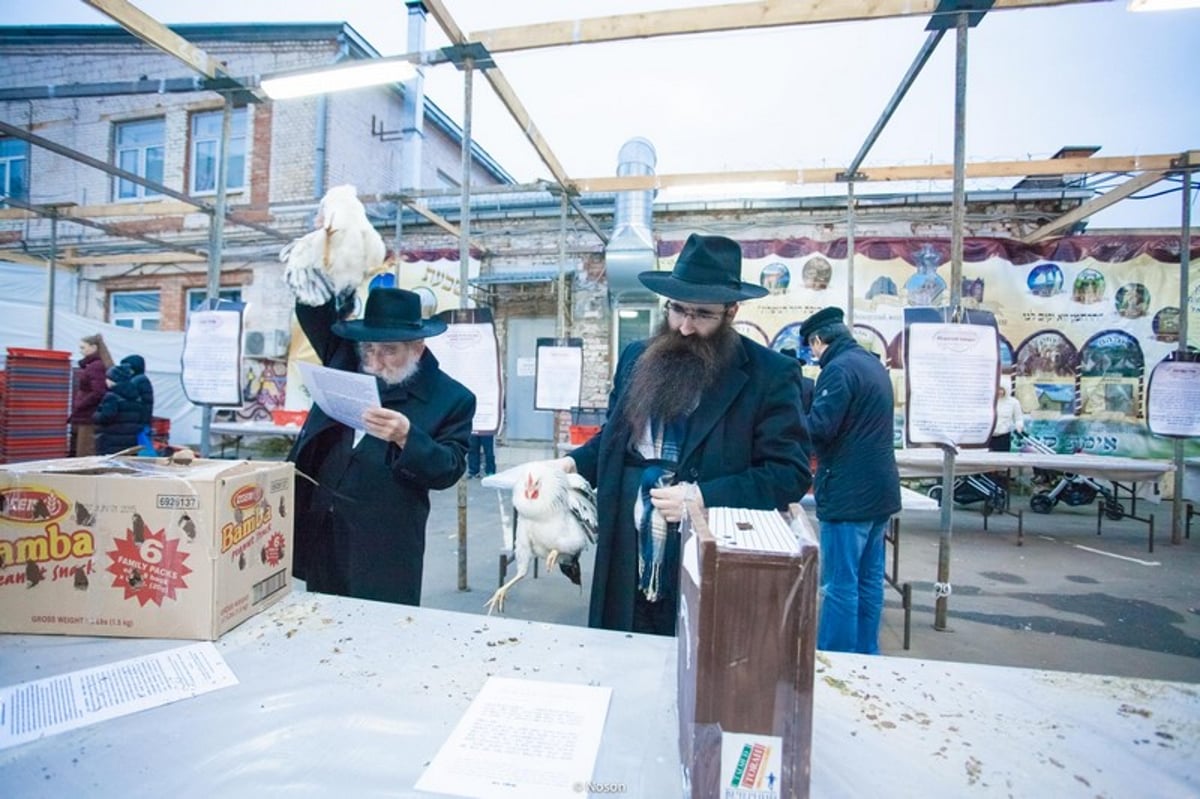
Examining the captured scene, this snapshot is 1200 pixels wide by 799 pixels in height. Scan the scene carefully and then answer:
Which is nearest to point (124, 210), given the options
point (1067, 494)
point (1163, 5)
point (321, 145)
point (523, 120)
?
point (321, 145)

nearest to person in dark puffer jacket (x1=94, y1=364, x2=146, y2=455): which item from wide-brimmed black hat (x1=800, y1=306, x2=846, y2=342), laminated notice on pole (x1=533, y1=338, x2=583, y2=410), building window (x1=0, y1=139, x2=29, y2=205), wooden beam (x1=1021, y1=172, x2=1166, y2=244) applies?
laminated notice on pole (x1=533, y1=338, x2=583, y2=410)

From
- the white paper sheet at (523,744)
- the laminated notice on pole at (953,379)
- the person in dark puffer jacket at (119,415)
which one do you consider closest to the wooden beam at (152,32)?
the white paper sheet at (523,744)

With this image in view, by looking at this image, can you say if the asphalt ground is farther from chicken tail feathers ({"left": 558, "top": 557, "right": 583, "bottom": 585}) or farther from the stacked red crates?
the stacked red crates

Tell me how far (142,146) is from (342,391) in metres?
13.6

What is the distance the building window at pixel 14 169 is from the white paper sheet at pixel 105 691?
616 inches

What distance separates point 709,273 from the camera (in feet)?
5.74

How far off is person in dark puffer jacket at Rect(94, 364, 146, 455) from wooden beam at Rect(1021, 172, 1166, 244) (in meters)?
10.5

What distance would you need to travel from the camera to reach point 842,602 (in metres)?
2.99

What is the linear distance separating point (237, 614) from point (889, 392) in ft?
10.2

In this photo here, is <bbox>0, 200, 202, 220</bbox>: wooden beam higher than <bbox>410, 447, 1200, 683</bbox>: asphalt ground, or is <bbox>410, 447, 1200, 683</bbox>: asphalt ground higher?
<bbox>0, 200, 202, 220</bbox>: wooden beam

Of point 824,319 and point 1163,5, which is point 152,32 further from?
point 1163,5

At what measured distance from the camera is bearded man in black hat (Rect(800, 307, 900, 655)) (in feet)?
9.78

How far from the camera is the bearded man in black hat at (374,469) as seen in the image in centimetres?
195

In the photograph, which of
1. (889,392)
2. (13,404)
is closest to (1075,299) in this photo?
(889,392)
